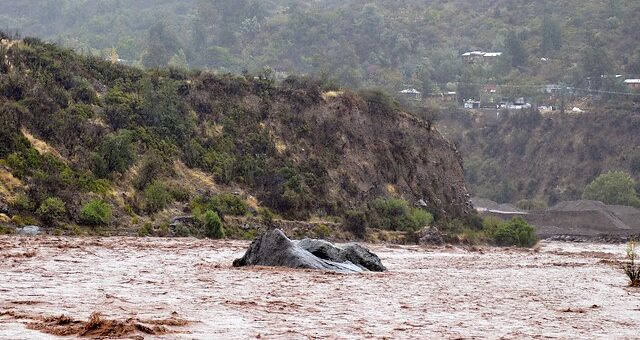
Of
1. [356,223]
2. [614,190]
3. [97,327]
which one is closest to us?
[97,327]

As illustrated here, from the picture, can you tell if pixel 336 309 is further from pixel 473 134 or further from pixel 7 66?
pixel 473 134

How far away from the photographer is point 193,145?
201 feet

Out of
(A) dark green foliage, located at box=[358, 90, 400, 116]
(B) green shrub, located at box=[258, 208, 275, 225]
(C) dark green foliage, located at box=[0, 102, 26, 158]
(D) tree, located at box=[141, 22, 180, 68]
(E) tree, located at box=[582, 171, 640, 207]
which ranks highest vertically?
(D) tree, located at box=[141, 22, 180, 68]

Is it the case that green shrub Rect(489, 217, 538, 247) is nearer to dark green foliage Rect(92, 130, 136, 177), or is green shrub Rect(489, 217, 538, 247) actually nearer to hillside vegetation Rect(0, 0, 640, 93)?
dark green foliage Rect(92, 130, 136, 177)

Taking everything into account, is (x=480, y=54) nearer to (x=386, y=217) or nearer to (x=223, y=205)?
(x=386, y=217)

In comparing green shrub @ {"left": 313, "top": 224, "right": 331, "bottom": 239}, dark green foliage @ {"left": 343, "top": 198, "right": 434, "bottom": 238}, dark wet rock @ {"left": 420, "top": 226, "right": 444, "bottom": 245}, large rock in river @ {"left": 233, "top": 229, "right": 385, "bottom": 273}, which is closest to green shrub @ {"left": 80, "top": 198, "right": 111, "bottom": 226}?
green shrub @ {"left": 313, "top": 224, "right": 331, "bottom": 239}

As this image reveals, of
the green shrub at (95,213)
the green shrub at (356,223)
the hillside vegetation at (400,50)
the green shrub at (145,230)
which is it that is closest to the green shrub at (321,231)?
the green shrub at (356,223)

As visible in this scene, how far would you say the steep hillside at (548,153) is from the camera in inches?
5271

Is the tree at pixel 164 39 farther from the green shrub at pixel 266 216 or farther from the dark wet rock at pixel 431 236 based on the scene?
the green shrub at pixel 266 216

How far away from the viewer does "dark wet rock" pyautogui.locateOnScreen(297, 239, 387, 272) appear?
32.0 m

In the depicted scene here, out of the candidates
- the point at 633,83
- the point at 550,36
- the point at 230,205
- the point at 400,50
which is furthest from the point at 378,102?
the point at 400,50

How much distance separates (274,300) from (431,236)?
43.3 meters

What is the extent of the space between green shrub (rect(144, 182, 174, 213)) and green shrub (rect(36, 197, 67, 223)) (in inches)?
258

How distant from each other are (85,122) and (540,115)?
331 ft
